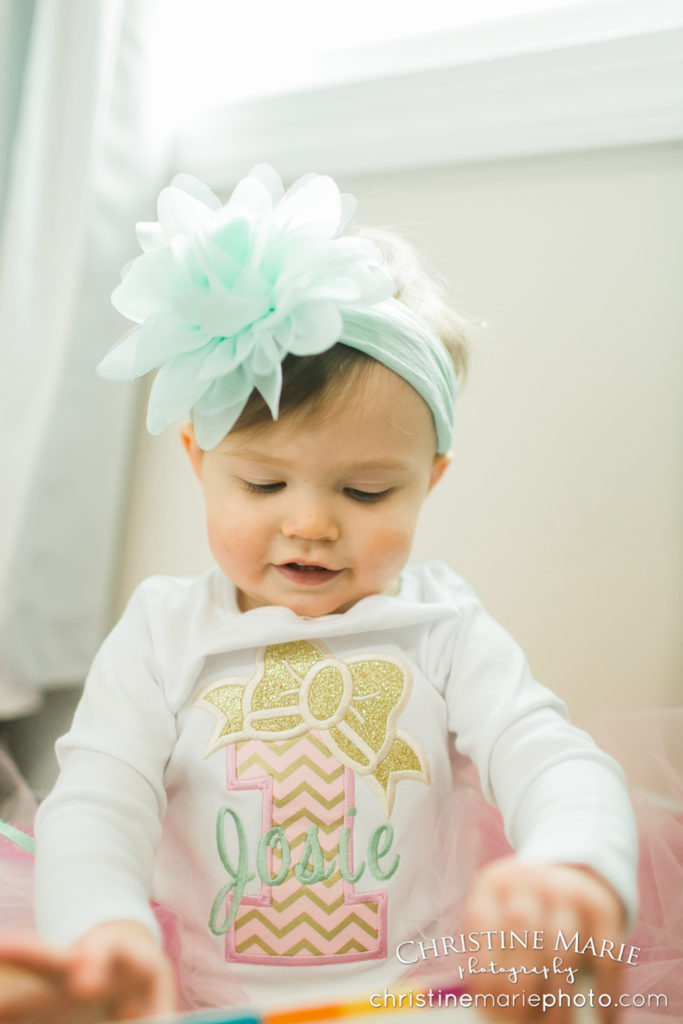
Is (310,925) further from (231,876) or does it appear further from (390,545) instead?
(390,545)

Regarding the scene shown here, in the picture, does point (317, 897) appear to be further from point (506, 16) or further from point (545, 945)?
point (506, 16)

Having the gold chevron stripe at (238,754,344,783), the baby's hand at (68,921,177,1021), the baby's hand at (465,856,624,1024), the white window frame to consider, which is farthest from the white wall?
the baby's hand at (68,921,177,1021)

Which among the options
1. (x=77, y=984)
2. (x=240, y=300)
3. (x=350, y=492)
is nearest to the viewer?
(x=77, y=984)

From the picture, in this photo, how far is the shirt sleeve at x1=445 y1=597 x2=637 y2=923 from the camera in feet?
1.55

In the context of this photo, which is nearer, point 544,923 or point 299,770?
point 544,923

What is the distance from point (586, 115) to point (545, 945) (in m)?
A: 0.80

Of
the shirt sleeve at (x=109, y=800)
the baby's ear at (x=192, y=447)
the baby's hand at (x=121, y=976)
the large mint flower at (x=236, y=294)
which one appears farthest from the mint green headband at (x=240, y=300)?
the baby's hand at (x=121, y=976)

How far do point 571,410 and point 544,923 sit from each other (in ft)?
2.03

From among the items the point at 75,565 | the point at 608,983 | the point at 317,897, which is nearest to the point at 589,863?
the point at 608,983

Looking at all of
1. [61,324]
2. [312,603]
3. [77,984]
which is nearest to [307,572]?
[312,603]

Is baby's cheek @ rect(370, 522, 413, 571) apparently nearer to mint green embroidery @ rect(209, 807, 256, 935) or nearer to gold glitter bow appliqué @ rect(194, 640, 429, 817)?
gold glitter bow appliqué @ rect(194, 640, 429, 817)

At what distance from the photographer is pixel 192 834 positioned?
25.3 inches

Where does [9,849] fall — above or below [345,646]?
below

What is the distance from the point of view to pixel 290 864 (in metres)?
0.61
